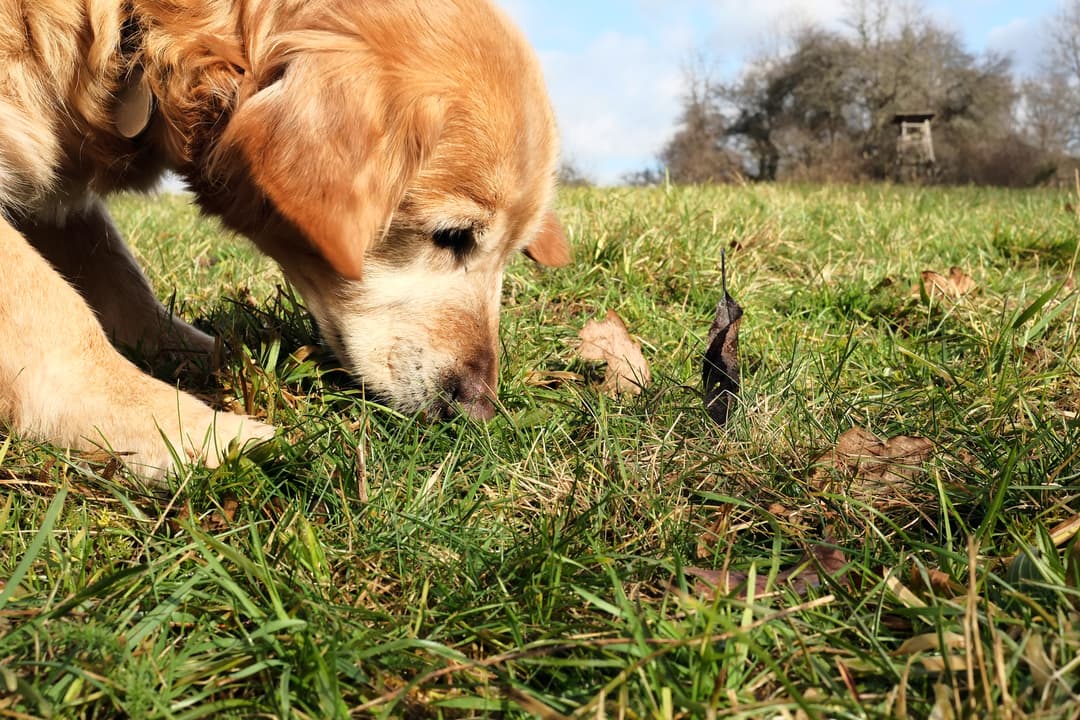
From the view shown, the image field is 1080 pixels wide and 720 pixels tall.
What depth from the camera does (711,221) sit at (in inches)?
156

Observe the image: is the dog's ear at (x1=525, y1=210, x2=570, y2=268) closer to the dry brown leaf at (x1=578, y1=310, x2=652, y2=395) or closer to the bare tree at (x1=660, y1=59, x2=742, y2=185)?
the dry brown leaf at (x1=578, y1=310, x2=652, y2=395)

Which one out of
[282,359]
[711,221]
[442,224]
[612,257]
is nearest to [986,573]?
[442,224]

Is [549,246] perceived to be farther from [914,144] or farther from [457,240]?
[914,144]

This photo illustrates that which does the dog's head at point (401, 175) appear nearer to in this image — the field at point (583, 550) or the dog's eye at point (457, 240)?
the dog's eye at point (457, 240)

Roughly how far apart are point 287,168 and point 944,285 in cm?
243

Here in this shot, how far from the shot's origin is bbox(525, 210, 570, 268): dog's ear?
2686 millimetres

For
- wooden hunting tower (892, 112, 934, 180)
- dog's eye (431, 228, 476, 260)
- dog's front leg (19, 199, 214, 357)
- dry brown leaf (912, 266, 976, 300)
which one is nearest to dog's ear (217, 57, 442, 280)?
dog's eye (431, 228, 476, 260)

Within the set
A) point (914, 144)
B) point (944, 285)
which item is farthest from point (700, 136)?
point (944, 285)

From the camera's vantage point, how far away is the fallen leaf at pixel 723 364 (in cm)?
191

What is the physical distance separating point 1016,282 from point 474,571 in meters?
2.98

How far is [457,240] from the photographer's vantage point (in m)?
2.26

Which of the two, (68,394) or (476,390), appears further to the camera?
(476,390)

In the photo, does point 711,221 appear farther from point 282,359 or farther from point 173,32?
point 173,32

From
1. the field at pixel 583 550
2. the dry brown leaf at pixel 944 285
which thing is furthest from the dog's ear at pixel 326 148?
the dry brown leaf at pixel 944 285
